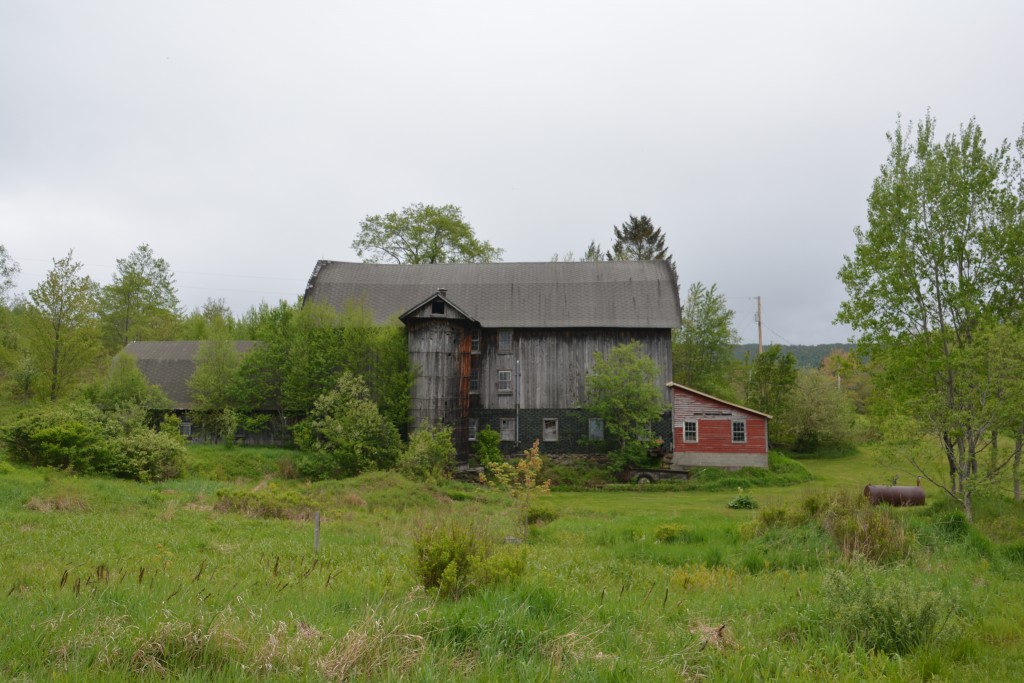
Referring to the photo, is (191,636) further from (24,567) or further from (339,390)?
(339,390)

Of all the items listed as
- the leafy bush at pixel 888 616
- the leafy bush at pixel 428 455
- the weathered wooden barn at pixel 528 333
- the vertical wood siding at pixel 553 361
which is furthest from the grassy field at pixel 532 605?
the vertical wood siding at pixel 553 361

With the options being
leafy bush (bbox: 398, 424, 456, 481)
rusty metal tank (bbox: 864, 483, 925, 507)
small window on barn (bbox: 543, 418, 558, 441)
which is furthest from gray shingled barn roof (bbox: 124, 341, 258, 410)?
rusty metal tank (bbox: 864, 483, 925, 507)

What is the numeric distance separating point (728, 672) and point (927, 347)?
16.2 metres

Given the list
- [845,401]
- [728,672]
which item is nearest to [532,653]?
[728,672]

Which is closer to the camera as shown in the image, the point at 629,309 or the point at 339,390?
the point at 339,390

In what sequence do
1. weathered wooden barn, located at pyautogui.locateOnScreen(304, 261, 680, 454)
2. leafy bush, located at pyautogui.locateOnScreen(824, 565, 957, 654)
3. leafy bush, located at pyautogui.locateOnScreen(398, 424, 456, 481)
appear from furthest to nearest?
1. weathered wooden barn, located at pyautogui.locateOnScreen(304, 261, 680, 454)
2. leafy bush, located at pyautogui.locateOnScreen(398, 424, 456, 481)
3. leafy bush, located at pyautogui.locateOnScreen(824, 565, 957, 654)

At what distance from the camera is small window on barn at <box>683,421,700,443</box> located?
3142 cm

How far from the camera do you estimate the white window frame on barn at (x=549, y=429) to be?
3142 cm

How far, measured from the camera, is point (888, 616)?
20.3 feet

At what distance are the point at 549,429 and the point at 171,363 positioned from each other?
70.5 feet

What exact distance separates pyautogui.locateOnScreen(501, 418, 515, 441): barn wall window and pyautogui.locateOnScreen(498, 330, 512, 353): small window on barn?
358 cm

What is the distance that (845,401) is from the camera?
41.6 meters

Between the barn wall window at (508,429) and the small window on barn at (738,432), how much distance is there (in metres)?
11.1

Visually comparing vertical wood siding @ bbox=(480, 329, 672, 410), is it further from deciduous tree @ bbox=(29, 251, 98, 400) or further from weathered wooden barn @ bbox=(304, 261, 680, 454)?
deciduous tree @ bbox=(29, 251, 98, 400)
